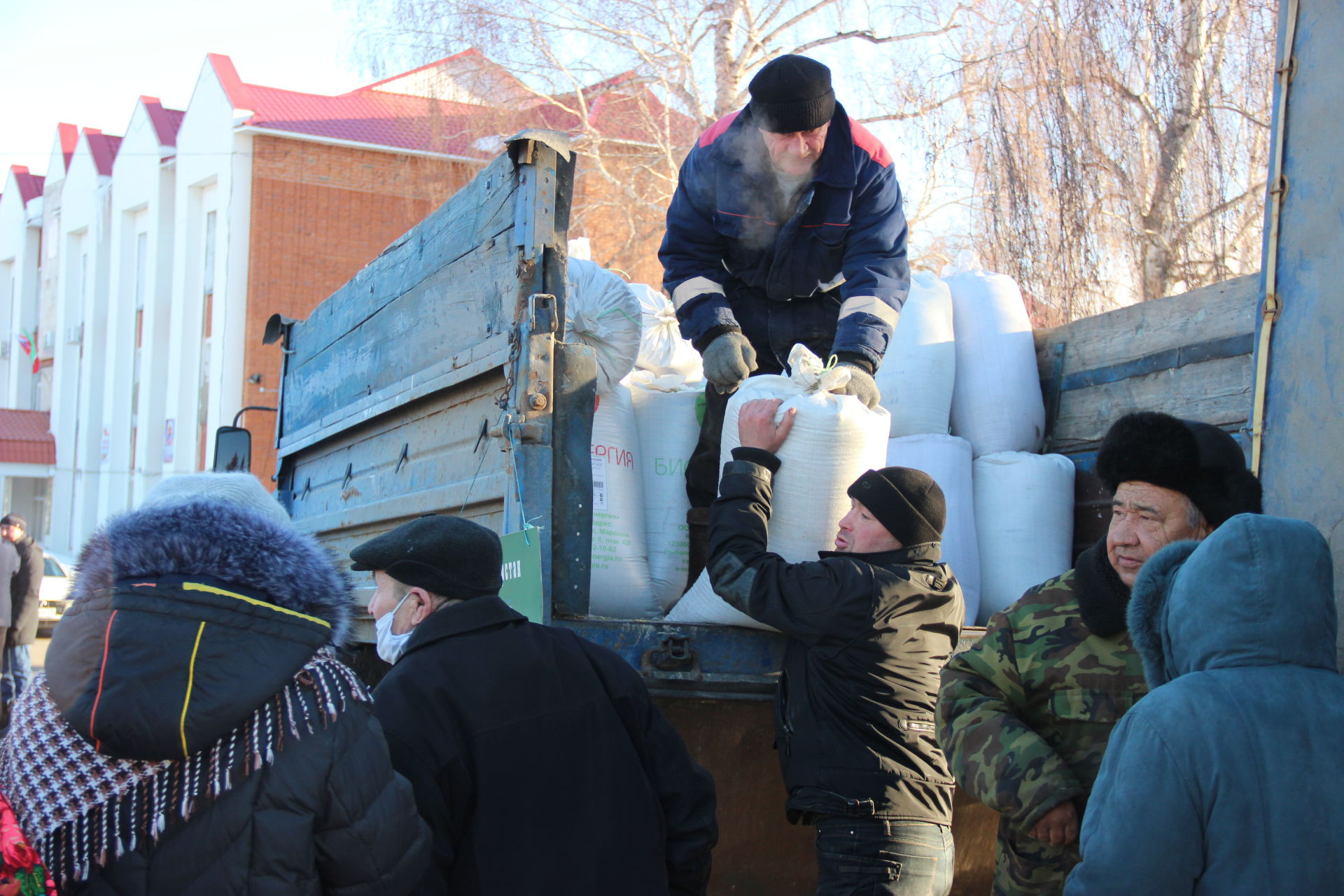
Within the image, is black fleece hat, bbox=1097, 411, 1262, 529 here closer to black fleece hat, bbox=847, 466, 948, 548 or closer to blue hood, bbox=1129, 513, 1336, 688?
black fleece hat, bbox=847, 466, 948, 548

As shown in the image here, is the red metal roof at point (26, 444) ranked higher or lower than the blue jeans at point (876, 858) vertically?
higher

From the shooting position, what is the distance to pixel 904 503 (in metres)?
2.45

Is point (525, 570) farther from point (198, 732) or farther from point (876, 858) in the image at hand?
point (198, 732)

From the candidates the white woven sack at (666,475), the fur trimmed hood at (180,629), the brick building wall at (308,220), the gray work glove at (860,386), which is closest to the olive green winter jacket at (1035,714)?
the gray work glove at (860,386)

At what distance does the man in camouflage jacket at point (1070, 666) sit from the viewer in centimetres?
197

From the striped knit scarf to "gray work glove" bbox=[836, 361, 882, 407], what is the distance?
1.84 meters

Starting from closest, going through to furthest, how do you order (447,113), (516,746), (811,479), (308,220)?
(516,746), (811,479), (447,113), (308,220)

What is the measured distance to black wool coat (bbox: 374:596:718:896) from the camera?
171cm

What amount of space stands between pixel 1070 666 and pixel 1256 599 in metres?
0.68

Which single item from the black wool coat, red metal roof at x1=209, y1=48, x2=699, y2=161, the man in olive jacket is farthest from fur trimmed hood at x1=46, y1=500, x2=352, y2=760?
red metal roof at x1=209, y1=48, x2=699, y2=161

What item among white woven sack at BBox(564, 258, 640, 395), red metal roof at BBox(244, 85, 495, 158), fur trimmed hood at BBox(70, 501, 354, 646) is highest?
red metal roof at BBox(244, 85, 495, 158)

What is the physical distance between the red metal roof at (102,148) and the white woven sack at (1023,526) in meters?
23.9

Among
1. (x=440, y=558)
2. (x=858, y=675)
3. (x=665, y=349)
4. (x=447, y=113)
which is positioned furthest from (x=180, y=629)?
(x=447, y=113)

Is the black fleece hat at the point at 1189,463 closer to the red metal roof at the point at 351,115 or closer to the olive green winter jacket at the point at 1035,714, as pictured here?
the olive green winter jacket at the point at 1035,714
